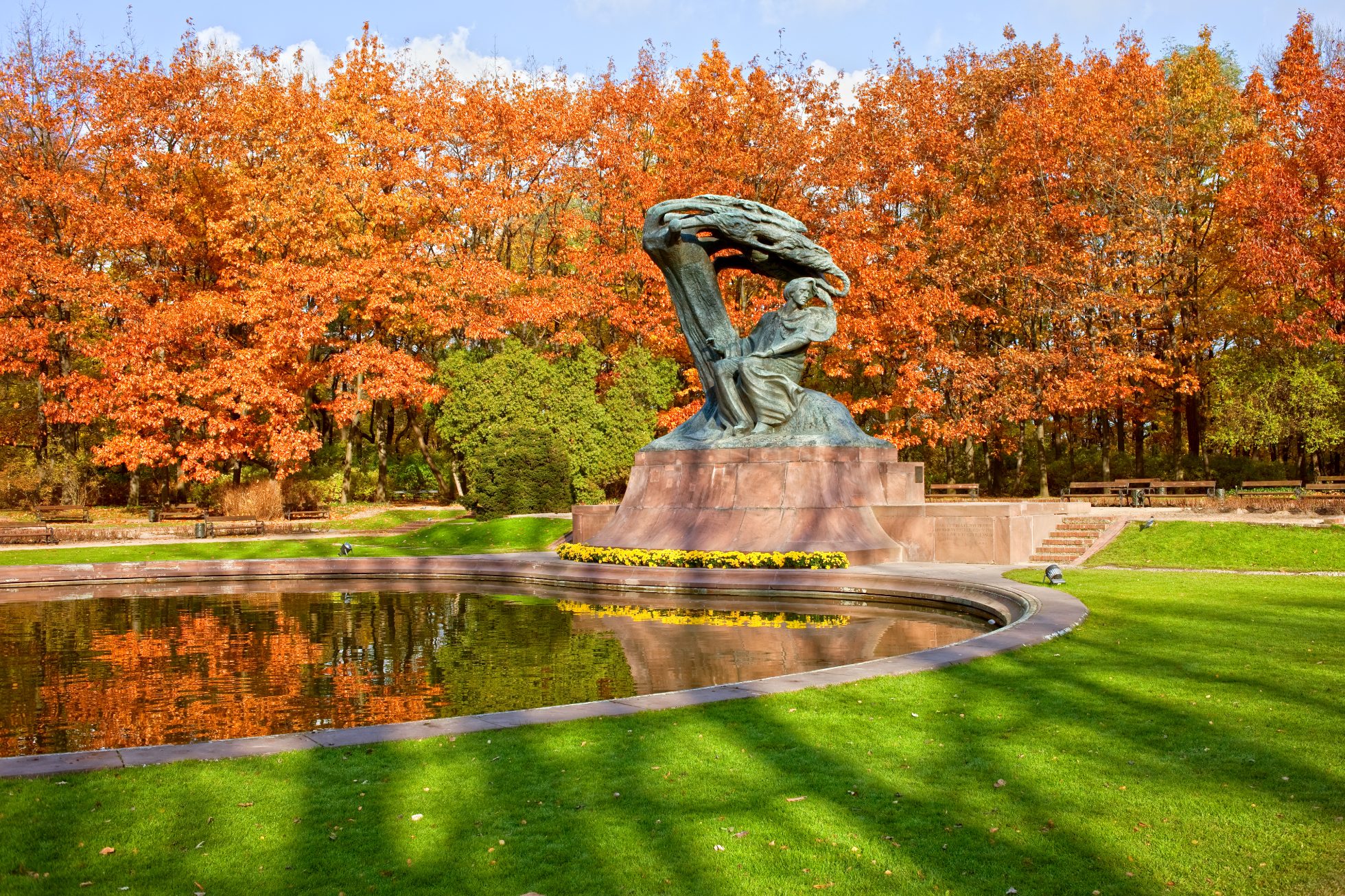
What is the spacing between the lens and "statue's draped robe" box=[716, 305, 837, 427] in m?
23.9

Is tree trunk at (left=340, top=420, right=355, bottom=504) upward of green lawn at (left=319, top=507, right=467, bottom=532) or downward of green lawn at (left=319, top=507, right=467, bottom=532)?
upward

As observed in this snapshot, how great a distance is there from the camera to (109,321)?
42.4 meters

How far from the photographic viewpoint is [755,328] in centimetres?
2464

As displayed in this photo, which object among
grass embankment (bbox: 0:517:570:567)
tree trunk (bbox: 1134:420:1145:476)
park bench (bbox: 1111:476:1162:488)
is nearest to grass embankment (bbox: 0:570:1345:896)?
grass embankment (bbox: 0:517:570:567)

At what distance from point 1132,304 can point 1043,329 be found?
4636mm

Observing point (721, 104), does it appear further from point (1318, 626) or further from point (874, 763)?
point (874, 763)

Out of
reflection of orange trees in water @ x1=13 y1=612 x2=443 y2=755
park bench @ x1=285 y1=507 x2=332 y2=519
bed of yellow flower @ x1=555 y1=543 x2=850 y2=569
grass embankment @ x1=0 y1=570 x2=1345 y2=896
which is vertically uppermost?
park bench @ x1=285 y1=507 x2=332 y2=519

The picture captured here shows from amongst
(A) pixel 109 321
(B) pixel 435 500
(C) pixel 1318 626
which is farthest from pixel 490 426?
(C) pixel 1318 626

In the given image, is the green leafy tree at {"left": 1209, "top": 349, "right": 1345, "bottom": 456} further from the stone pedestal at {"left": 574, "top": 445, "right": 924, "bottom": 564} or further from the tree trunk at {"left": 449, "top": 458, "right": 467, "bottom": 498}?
the tree trunk at {"left": 449, "top": 458, "right": 467, "bottom": 498}

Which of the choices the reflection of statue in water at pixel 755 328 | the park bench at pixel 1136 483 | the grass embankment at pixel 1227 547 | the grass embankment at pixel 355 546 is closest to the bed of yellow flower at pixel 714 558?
the reflection of statue in water at pixel 755 328

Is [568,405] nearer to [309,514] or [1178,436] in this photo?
[309,514]

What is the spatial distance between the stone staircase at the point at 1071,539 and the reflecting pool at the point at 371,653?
21.8 ft

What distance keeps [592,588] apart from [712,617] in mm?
4639

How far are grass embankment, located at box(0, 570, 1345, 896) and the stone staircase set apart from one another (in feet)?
43.1
